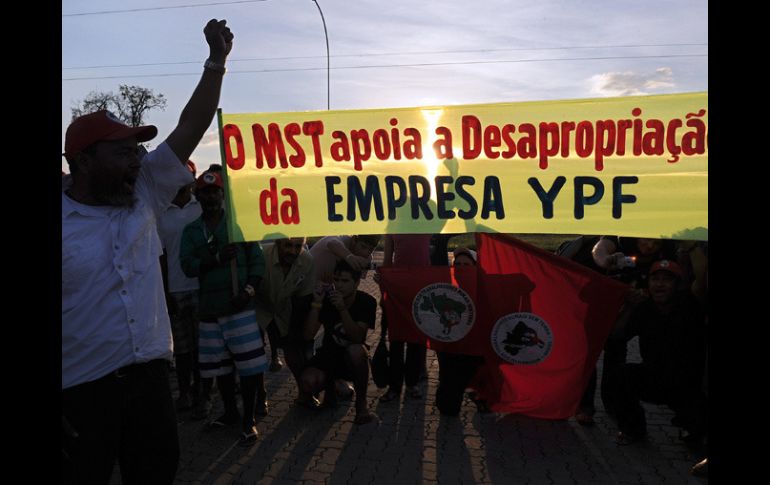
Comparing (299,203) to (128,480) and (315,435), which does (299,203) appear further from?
(128,480)

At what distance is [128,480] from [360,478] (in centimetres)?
186

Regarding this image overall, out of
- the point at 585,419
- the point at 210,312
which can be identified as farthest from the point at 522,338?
the point at 210,312

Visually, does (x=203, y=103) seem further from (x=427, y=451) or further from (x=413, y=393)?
(x=413, y=393)

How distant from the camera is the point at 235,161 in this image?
4.68 meters

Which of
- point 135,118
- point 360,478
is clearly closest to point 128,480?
point 360,478

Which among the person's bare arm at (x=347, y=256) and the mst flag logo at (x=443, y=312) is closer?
the mst flag logo at (x=443, y=312)

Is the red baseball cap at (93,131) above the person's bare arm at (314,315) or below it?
above

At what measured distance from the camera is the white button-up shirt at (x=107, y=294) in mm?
2379

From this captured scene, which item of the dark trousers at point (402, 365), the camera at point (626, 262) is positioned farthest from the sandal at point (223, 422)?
the camera at point (626, 262)

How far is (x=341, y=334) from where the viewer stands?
5457 millimetres

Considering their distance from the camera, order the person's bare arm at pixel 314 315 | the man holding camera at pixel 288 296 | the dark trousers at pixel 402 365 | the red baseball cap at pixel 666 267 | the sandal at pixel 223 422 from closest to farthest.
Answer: the red baseball cap at pixel 666 267, the sandal at pixel 223 422, the person's bare arm at pixel 314 315, the man holding camera at pixel 288 296, the dark trousers at pixel 402 365

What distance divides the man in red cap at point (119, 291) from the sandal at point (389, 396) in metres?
3.19

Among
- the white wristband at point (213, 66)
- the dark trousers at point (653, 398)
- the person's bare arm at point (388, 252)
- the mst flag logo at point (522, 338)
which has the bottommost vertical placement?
the dark trousers at point (653, 398)

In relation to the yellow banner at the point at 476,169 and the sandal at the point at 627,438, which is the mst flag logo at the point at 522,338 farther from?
the yellow banner at the point at 476,169
